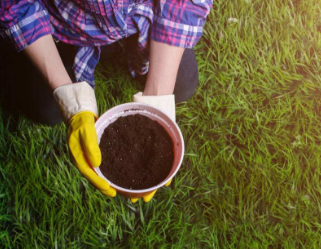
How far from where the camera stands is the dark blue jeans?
154 centimetres

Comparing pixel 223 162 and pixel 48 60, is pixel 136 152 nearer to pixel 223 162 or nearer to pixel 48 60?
pixel 48 60

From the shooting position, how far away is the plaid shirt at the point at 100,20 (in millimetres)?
1141

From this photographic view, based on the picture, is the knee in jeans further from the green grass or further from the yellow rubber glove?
the yellow rubber glove

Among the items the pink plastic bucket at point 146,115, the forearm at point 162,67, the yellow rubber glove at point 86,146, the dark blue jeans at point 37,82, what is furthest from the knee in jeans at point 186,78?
the yellow rubber glove at point 86,146

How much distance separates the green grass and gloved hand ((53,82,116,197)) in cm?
41

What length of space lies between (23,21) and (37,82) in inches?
17.4

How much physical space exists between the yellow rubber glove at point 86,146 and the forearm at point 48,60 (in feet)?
0.64

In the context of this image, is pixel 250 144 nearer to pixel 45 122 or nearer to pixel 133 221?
pixel 133 221

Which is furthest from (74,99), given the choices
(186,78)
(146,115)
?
(186,78)

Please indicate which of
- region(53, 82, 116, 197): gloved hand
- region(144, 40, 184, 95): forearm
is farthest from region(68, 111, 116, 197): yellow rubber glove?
region(144, 40, 184, 95): forearm

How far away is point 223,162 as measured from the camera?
164cm

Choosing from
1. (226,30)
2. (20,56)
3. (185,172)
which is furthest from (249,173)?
(20,56)

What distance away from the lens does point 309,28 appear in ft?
6.12

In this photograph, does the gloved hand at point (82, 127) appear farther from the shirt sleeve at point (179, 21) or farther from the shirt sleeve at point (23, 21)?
the shirt sleeve at point (179, 21)
